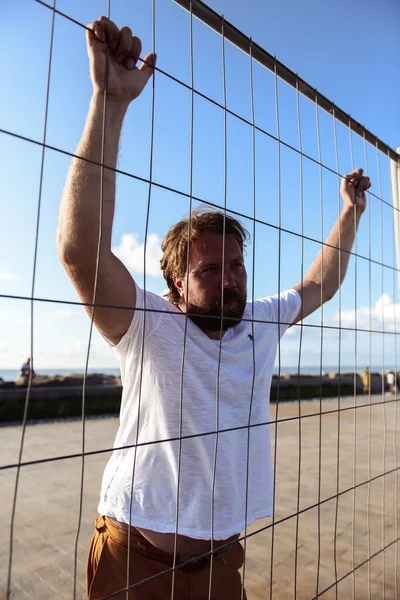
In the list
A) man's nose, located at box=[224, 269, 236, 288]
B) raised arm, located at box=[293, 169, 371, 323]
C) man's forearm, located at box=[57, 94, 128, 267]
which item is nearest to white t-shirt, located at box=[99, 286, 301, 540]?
man's nose, located at box=[224, 269, 236, 288]

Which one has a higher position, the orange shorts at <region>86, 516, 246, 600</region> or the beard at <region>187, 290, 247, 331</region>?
the beard at <region>187, 290, 247, 331</region>

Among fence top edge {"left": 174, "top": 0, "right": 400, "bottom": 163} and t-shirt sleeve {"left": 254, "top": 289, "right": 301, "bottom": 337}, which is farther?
t-shirt sleeve {"left": 254, "top": 289, "right": 301, "bottom": 337}

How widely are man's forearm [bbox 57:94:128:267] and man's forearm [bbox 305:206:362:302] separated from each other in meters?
1.09

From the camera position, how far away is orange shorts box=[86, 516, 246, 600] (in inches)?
52.8

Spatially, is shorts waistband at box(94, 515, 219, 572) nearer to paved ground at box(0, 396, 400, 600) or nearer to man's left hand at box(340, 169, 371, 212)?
paved ground at box(0, 396, 400, 600)

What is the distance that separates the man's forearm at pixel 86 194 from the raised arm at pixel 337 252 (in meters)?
1.06

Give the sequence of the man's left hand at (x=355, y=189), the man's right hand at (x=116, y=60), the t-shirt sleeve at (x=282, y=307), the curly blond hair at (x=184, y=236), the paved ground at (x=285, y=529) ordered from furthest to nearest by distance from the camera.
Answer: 1. the paved ground at (x=285, y=529)
2. the man's left hand at (x=355, y=189)
3. the t-shirt sleeve at (x=282, y=307)
4. the curly blond hair at (x=184, y=236)
5. the man's right hand at (x=116, y=60)

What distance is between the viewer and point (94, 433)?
7887 millimetres

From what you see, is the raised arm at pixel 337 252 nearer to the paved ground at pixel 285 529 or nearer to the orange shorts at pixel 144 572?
the paved ground at pixel 285 529

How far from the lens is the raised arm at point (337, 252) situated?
6.41ft

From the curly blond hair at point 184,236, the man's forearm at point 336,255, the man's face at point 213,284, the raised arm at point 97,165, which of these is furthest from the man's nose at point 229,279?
the man's forearm at point 336,255

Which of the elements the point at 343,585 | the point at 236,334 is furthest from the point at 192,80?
the point at 343,585

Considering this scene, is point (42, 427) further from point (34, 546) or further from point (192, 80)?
point (192, 80)

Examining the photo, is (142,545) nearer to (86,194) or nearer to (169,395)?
(169,395)
